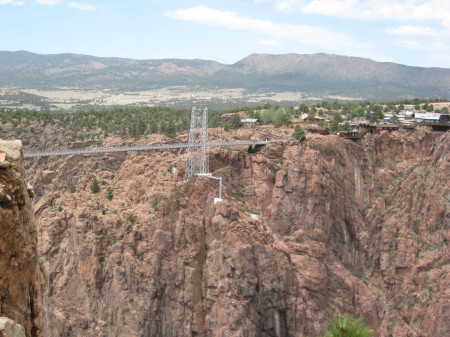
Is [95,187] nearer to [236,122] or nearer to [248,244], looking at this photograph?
[248,244]

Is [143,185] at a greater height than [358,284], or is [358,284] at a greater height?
[143,185]

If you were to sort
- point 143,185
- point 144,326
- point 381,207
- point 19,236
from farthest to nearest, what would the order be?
point 381,207
point 143,185
point 144,326
point 19,236

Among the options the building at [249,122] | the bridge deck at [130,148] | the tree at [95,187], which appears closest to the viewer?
the tree at [95,187]

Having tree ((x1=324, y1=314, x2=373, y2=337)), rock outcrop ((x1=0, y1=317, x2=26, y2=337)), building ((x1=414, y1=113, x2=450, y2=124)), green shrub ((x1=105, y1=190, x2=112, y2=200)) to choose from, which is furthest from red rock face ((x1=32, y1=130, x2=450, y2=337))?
rock outcrop ((x1=0, y1=317, x2=26, y2=337))

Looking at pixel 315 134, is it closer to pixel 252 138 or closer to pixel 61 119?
pixel 252 138

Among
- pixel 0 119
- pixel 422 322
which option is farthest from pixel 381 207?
pixel 0 119

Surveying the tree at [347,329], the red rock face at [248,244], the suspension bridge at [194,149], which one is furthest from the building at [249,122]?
the tree at [347,329]

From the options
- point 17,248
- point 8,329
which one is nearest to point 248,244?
point 17,248

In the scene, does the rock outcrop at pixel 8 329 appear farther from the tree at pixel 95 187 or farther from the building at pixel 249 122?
the building at pixel 249 122
